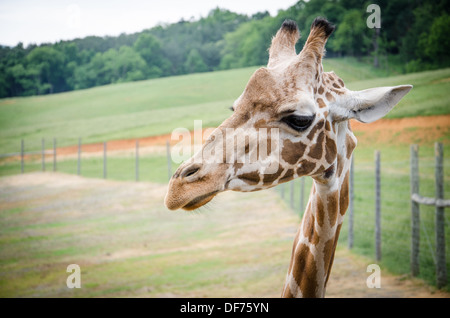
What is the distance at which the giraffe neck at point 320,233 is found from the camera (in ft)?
8.45

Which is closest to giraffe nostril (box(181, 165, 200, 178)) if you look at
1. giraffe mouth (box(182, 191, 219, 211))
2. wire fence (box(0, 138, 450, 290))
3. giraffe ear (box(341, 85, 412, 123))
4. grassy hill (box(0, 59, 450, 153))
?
giraffe mouth (box(182, 191, 219, 211))

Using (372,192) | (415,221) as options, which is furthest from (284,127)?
(372,192)

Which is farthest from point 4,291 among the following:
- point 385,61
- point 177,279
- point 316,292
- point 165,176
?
point 385,61

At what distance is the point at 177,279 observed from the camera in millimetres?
8984

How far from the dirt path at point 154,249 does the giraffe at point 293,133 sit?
4.13 metres

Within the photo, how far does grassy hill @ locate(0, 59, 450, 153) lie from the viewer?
107ft

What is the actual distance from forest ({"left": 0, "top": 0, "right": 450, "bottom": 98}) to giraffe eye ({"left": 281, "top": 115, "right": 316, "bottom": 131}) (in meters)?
13.4

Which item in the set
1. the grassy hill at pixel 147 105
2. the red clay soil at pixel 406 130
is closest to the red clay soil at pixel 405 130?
the red clay soil at pixel 406 130

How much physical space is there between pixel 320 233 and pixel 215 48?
214ft

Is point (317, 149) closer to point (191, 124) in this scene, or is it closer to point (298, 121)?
point (298, 121)

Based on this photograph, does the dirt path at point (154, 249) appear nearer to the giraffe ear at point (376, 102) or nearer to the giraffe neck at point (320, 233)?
the giraffe neck at point (320, 233)

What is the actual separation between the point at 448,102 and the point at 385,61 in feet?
61.3

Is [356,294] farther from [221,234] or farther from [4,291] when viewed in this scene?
[4,291]

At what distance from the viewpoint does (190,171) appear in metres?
1.99
